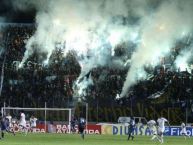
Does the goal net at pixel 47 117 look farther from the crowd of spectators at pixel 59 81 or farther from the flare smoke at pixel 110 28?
the flare smoke at pixel 110 28

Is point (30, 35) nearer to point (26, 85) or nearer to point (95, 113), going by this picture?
point (26, 85)

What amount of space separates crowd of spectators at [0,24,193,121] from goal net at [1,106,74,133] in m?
2.67

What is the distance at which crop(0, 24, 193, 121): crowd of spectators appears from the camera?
6688 cm

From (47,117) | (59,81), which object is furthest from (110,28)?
(47,117)

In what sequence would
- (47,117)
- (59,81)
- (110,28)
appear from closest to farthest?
(47,117), (59,81), (110,28)

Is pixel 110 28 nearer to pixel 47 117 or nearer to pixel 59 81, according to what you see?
pixel 59 81

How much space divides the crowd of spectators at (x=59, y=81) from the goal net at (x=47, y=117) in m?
2.67

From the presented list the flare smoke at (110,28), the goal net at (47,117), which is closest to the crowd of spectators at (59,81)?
the flare smoke at (110,28)

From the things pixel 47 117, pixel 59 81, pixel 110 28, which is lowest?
pixel 47 117

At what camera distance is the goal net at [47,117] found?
198 feet

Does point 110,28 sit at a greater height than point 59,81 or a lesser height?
greater

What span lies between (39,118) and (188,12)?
66.2ft

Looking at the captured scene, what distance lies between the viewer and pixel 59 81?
74.6 metres

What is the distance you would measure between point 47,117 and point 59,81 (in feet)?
44.5
